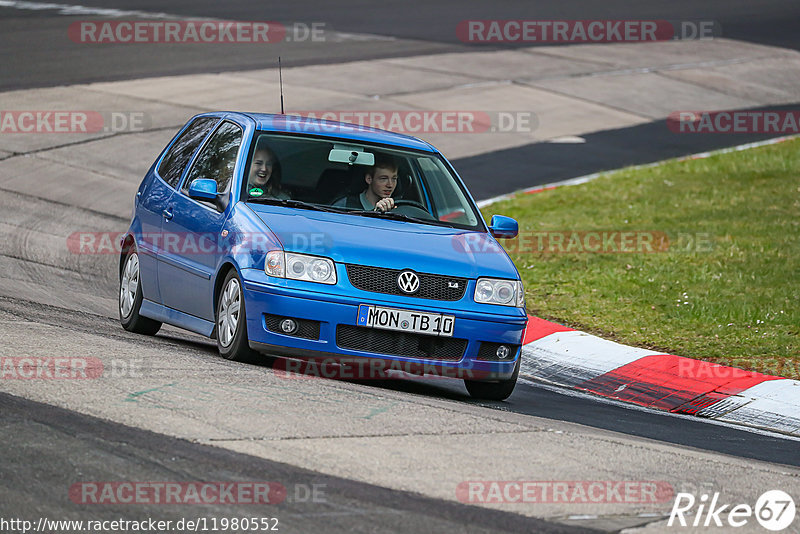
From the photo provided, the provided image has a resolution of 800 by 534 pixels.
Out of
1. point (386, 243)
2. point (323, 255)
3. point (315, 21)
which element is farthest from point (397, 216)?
point (315, 21)

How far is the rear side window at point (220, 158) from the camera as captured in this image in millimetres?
8836

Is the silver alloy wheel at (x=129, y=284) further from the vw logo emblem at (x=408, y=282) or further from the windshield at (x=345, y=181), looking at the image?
the vw logo emblem at (x=408, y=282)

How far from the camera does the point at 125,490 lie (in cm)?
519

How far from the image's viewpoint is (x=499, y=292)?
26.6 feet

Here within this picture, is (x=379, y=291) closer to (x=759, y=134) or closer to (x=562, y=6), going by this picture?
(x=759, y=134)

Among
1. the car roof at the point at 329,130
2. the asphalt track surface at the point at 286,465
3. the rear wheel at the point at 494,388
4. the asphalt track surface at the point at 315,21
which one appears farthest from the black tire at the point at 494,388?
the asphalt track surface at the point at 315,21

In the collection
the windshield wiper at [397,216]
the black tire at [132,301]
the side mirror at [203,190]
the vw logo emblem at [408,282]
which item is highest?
the side mirror at [203,190]

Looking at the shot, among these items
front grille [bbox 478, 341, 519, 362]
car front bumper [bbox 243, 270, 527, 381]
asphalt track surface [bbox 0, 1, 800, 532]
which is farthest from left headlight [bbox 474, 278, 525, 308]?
asphalt track surface [bbox 0, 1, 800, 532]

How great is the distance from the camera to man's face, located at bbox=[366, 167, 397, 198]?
Answer: 8891 millimetres

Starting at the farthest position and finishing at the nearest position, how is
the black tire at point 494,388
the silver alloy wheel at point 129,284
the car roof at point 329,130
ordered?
the silver alloy wheel at point 129,284
the car roof at point 329,130
the black tire at point 494,388

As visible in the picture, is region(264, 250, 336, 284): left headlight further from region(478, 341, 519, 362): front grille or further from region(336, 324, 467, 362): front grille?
region(478, 341, 519, 362): front grille

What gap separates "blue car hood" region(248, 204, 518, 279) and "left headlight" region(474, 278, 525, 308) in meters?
0.05

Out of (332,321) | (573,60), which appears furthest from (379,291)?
(573,60)

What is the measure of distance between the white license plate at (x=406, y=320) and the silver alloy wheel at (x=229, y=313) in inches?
31.8
